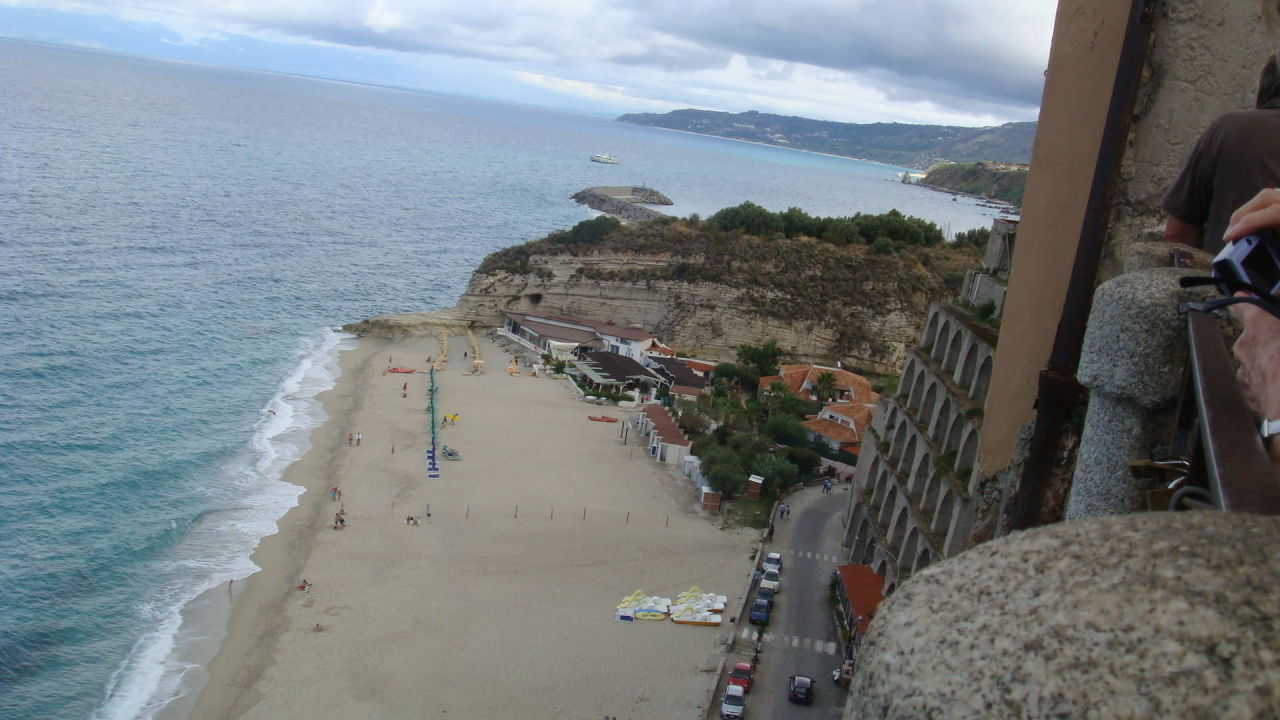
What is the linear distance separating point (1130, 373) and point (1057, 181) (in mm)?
5386

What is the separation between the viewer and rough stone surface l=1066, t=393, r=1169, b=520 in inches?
118

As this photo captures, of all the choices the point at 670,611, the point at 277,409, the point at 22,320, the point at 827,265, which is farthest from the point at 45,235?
the point at 670,611

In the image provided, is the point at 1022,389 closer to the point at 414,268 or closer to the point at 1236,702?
the point at 1236,702

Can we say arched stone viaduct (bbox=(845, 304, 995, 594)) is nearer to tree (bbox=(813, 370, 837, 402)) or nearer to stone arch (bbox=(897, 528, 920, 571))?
stone arch (bbox=(897, 528, 920, 571))

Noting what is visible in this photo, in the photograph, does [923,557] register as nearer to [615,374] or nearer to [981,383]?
[981,383]

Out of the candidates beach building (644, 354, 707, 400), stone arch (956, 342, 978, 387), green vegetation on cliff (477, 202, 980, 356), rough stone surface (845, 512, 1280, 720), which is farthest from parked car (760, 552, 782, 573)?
green vegetation on cliff (477, 202, 980, 356)

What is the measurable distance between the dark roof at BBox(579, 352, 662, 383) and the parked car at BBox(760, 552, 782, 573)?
21193 mm

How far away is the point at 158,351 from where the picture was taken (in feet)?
149

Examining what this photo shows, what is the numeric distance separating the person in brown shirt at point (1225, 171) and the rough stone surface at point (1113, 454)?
96 centimetres

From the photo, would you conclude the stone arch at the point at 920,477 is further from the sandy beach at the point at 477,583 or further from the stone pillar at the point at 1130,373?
the stone pillar at the point at 1130,373

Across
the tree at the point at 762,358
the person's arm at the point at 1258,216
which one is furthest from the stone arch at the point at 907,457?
the tree at the point at 762,358

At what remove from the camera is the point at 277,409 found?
40.1 meters

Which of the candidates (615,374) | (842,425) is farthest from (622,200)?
(842,425)

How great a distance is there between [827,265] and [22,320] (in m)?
40.9
